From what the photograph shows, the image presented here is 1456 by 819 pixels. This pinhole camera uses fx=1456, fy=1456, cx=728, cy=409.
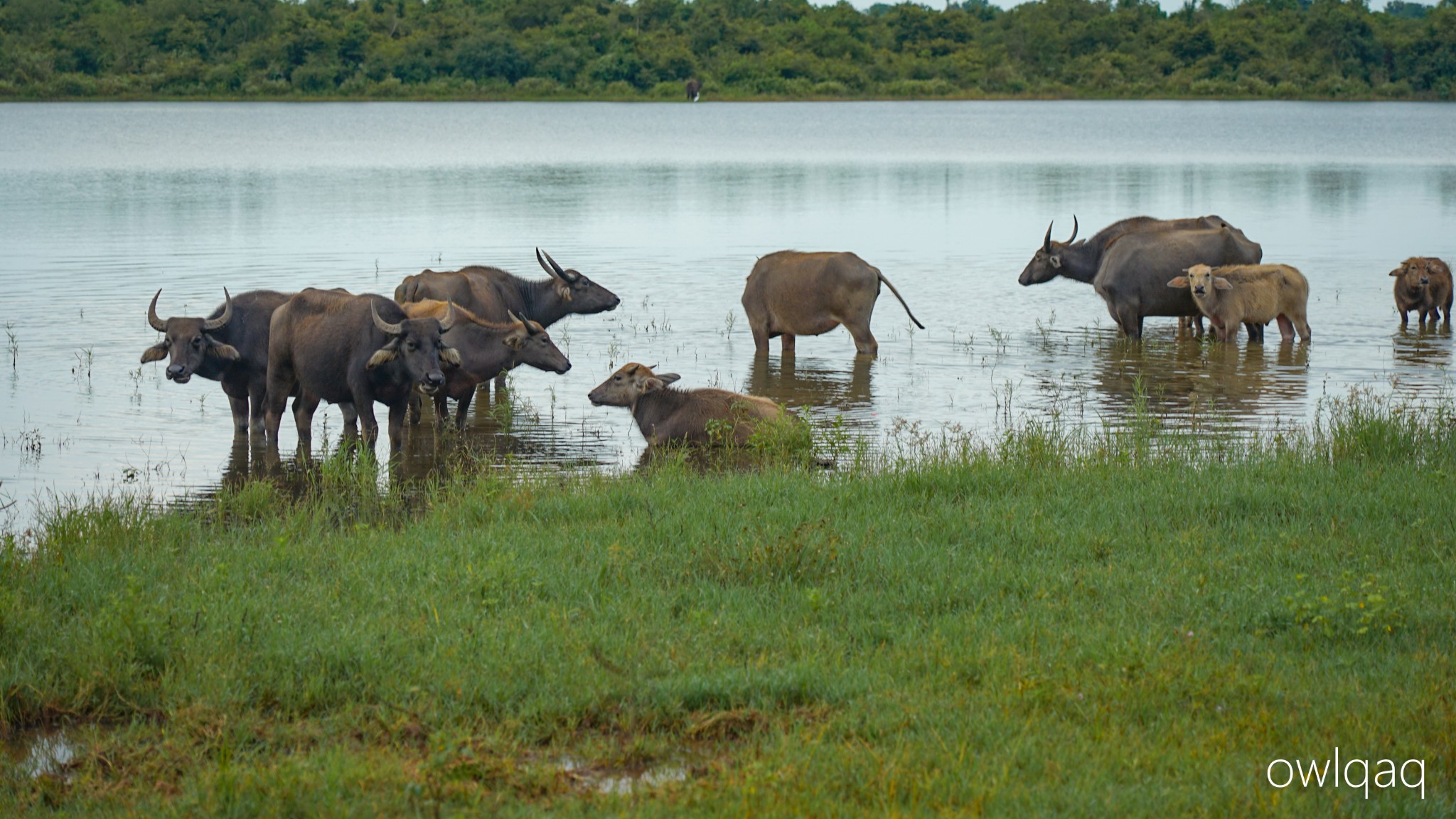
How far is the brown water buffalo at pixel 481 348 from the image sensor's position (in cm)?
1156

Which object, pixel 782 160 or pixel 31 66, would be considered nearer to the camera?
pixel 782 160

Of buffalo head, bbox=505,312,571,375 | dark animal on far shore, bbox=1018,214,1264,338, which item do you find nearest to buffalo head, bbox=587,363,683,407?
buffalo head, bbox=505,312,571,375

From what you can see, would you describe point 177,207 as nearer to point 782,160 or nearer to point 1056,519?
point 782,160

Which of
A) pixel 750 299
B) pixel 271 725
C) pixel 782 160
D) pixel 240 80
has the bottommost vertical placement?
pixel 271 725

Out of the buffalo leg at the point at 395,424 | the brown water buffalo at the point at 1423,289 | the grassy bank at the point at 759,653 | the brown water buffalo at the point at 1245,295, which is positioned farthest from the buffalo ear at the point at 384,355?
the brown water buffalo at the point at 1423,289

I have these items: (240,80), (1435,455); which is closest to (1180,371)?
(1435,455)

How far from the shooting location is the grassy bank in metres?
4.43

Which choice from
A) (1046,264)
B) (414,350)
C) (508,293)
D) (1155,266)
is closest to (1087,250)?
(1046,264)

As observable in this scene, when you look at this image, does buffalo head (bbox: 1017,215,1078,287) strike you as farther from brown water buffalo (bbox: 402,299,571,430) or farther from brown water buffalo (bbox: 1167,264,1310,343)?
brown water buffalo (bbox: 402,299,571,430)

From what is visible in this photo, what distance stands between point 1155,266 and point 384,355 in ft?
30.2

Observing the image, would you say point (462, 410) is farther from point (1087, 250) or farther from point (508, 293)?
point (1087, 250)

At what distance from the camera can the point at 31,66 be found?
88.1m

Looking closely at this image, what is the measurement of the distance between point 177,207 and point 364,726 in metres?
29.0

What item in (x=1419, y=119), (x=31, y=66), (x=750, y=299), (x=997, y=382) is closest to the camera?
(x=997, y=382)
